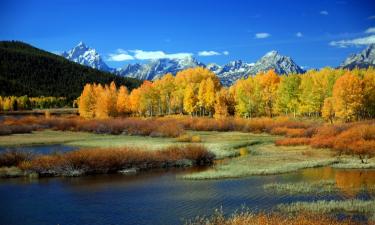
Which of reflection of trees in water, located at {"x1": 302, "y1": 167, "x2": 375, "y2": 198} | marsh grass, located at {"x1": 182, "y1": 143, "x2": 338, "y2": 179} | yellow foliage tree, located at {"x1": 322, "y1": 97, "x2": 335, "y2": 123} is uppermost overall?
yellow foliage tree, located at {"x1": 322, "y1": 97, "x2": 335, "y2": 123}

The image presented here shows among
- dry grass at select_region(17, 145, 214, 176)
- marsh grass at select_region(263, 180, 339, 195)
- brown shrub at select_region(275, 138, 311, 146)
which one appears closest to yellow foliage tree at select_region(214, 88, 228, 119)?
brown shrub at select_region(275, 138, 311, 146)

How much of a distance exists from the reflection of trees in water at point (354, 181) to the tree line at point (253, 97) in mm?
61172

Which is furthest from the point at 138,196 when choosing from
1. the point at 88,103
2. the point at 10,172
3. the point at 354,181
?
the point at 88,103

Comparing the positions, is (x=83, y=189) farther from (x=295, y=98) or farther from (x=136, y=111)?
(x=136, y=111)

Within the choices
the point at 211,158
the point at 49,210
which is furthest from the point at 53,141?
the point at 49,210

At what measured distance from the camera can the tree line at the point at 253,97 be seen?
345 feet

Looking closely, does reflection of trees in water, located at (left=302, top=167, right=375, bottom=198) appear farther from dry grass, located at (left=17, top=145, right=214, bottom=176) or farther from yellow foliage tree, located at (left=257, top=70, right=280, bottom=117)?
yellow foliage tree, located at (left=257, top=70, right=280, bottom=117)

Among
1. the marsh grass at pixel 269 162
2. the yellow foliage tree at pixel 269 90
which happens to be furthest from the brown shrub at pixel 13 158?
the yellow foliage tree at pixel 269 90

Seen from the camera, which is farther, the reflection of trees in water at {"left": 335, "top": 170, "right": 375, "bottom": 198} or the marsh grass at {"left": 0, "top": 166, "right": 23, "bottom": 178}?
the marsh grass at {"left": 0, "top": 166, "right": 23, "bottom": 178}

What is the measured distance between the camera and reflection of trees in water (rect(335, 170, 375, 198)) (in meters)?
34.2

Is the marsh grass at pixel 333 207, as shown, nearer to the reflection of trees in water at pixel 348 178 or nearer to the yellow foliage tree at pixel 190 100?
the reflection of trees in water at pixel 348 178

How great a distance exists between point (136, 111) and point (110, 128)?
56514mm

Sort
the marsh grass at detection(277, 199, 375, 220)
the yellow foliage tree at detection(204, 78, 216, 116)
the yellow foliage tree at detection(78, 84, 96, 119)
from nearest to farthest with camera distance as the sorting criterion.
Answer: the marsh grass at detection(277, 199, 375, 220) < the yellow foliage tree at detection(204, 78, 216, 116) < the yellow foliage tree at detection(78, 84, 96, 119)

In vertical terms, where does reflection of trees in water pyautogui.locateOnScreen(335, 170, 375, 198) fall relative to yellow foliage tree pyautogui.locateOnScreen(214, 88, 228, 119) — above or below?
below
